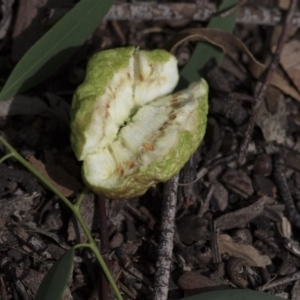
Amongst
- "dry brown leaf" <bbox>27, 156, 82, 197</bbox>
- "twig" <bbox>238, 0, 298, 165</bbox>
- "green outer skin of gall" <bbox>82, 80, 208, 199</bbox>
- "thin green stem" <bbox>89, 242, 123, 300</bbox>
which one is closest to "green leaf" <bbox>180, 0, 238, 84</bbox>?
"twig" <bbox>238, 0, 298, 165</bbox>

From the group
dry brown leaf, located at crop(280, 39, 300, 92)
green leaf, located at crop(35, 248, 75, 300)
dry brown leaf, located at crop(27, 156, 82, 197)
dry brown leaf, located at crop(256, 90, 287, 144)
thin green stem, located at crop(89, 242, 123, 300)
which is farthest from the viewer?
dry brown leaf, located at crop(280, 39, 300, 92)

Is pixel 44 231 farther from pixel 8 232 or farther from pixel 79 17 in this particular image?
pixel 79 17

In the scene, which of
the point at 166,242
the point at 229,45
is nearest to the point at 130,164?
the point at 166,242

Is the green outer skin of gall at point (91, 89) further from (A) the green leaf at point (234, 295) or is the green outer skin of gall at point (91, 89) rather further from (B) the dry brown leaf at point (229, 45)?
(A) the green leaf at point (234, 295)

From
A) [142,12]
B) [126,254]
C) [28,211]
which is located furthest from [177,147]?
[142,12]

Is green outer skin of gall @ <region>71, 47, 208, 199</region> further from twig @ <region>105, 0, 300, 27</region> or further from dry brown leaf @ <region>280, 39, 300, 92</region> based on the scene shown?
dry brown leaf @ <region>280, 39, 300, 92</region>

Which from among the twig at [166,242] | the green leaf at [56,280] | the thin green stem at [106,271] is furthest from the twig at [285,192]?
the green leaf at [56,280]
